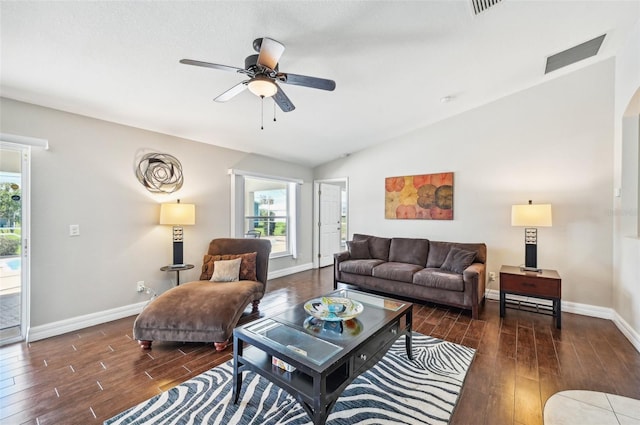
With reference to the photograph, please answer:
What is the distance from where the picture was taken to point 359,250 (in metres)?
4.73

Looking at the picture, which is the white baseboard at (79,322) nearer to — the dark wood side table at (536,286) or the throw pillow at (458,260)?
the throw pillow at (458,260)

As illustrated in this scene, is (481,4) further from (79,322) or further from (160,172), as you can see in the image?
(79,322)

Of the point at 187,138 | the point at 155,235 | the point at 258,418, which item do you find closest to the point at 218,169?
the point at 187,138

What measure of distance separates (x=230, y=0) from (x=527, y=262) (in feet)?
13.7

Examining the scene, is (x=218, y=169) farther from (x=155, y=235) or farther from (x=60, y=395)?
(x=60, y=395)

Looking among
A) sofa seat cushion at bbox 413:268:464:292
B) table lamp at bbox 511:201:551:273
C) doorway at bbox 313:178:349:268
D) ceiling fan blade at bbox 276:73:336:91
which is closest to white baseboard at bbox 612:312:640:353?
table lamp at bbox 511:201:551:273

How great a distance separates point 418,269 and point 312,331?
8.23ft

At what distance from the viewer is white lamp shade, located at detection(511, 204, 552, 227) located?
3213mm

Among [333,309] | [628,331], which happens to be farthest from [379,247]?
[628,331]

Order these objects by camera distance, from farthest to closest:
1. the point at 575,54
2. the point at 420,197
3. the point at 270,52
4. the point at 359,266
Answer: the point at 420,197 → the point at 359,266 → the point at 575,54 → the point at 270,52

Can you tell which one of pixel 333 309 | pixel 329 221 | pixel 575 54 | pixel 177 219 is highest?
pixel 575 54

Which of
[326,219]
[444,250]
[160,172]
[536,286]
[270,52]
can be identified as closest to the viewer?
[270,52]

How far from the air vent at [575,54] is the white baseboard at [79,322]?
5744mm

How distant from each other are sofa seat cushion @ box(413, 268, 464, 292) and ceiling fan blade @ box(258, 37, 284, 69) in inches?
122
